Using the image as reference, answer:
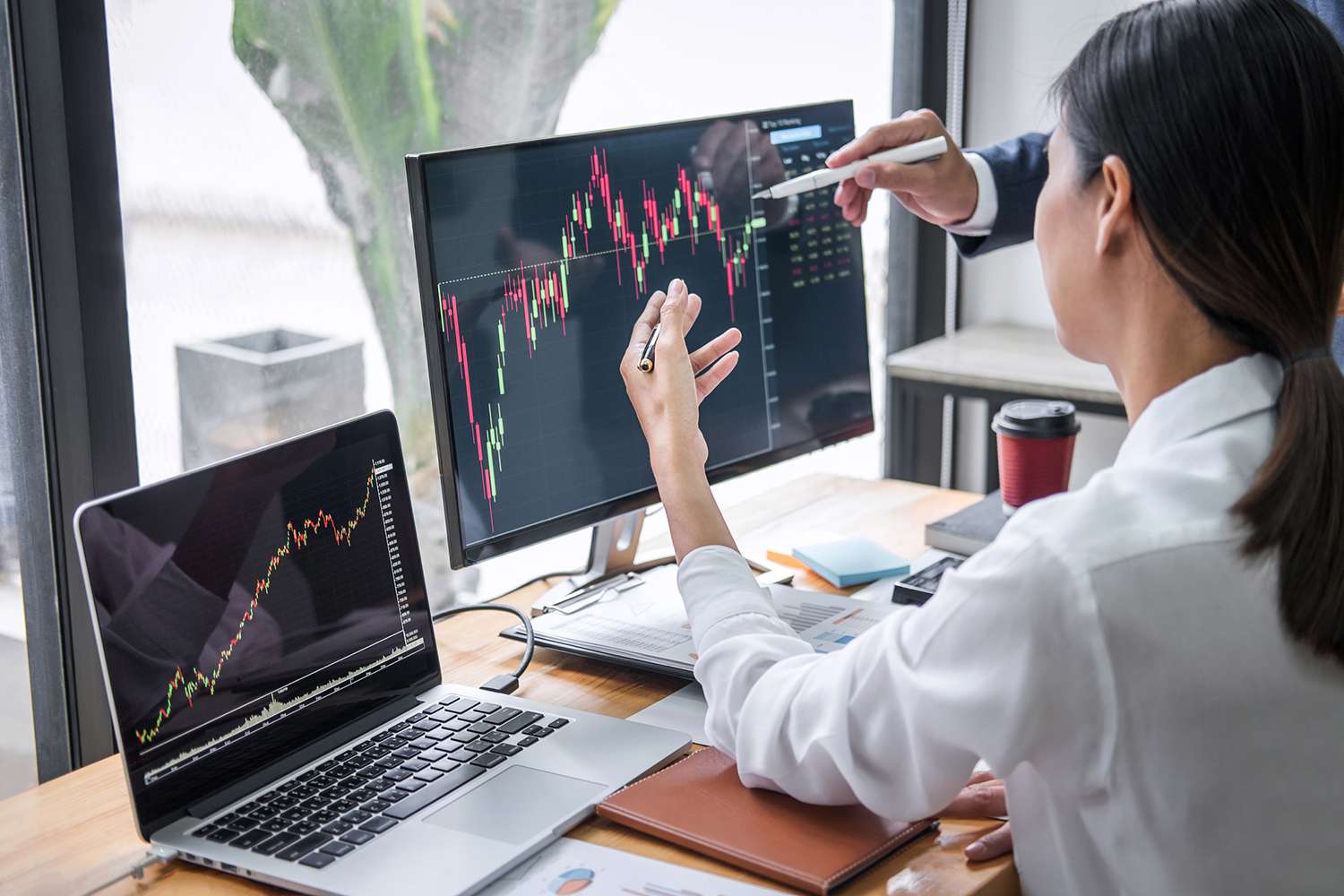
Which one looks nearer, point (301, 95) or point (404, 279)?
point (301, 95)

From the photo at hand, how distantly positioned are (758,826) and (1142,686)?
301mm

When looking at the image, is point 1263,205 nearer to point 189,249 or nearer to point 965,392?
point 189,249

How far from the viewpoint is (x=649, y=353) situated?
113 centimetres

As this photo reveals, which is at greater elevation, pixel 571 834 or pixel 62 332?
pixel 62 332

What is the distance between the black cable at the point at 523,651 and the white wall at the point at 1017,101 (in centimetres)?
152

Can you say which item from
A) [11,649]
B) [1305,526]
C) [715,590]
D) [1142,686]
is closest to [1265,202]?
[1305,526]

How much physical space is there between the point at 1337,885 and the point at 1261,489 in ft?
0.83

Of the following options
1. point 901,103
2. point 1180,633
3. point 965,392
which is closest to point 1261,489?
point 1180,633

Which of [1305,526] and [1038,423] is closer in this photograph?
[1305,526]

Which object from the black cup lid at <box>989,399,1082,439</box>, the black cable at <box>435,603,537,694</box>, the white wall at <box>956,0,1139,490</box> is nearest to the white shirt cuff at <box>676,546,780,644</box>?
the black cable at <box>435,603,537,694</box>

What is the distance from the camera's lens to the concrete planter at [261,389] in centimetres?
145

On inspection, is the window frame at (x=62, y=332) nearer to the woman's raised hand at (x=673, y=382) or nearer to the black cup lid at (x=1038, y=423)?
the woman's raised hand at (x=673, y=382)

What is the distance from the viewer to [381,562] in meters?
1.10

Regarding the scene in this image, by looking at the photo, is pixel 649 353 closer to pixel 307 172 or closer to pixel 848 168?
pixel 848 168
